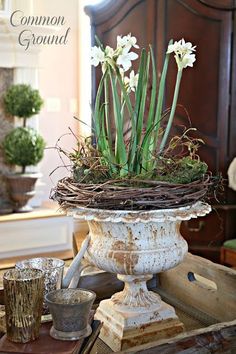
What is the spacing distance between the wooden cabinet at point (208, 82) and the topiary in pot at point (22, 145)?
1.10 m

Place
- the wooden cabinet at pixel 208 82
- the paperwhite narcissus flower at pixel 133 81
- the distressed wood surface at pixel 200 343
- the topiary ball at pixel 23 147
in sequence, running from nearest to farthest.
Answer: the distressed wood surface at pixel 200 343 → the paperwhite narcissus flower at pixel 133 81 → the wooden cabinet at pixel 208 82 → the topiary ball at pixel 23 147

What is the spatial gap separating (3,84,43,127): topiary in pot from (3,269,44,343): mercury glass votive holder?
3.11 m


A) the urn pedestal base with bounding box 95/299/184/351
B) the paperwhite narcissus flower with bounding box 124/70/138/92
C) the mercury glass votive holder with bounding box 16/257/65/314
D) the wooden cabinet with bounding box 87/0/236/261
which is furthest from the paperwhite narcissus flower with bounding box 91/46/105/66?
the wooden cabinet with bounding box 87/0/236/261

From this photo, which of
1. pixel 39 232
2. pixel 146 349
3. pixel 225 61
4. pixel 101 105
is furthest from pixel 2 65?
pixel 146 349

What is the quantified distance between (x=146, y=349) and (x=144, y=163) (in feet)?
1.54

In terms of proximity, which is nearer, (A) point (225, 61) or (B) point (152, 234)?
(B) point (152, 234)

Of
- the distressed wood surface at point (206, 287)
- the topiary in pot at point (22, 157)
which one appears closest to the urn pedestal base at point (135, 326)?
the distressed wood surface at point (206, 287)

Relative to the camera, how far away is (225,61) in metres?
3.23

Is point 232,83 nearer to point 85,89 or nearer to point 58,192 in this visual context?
point 85,89

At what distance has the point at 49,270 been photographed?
124 cm

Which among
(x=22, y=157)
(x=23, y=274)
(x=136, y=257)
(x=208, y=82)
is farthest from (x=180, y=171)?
(x=22, y=157)

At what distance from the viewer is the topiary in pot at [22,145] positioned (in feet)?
13.3

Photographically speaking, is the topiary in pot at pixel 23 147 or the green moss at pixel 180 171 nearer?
the green moss at pixel 180 171

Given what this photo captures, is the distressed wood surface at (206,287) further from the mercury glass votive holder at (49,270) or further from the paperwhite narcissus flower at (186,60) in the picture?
the paperwhite narcissus flower at (186,60)
